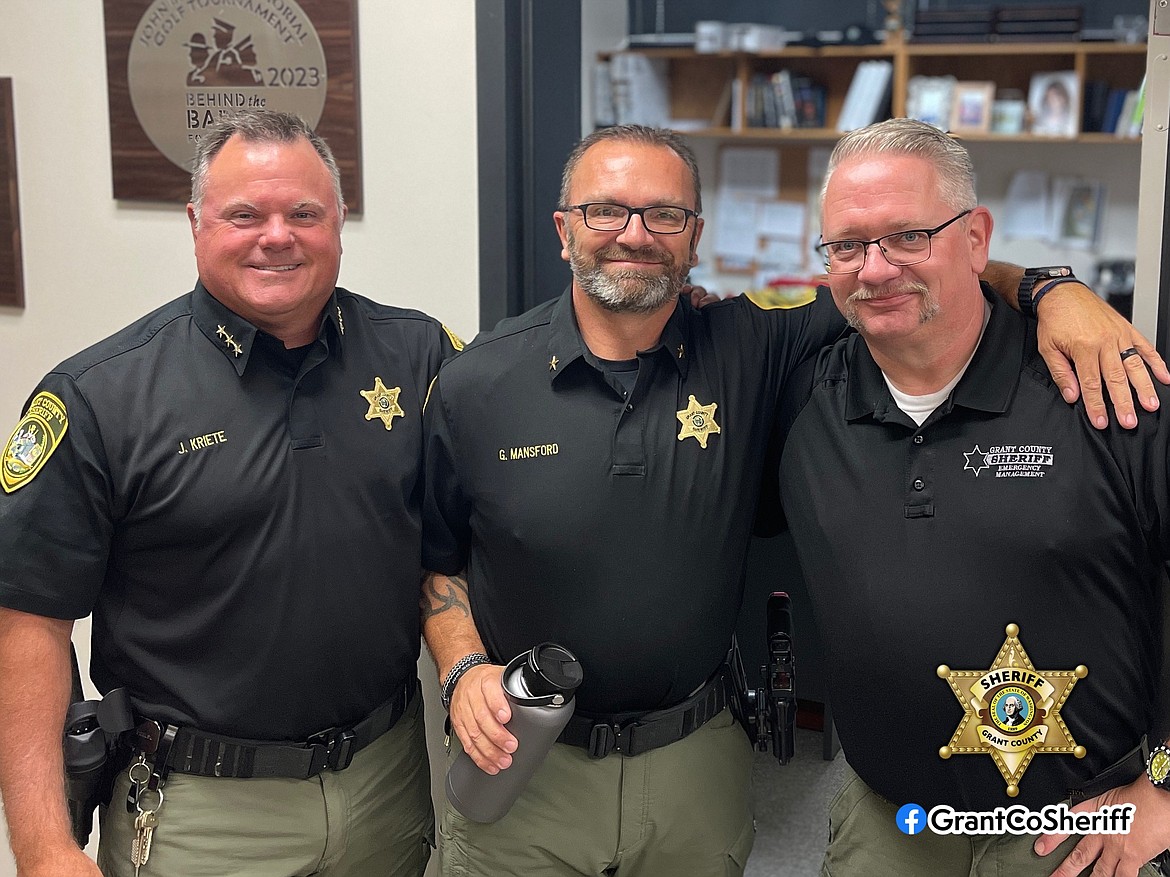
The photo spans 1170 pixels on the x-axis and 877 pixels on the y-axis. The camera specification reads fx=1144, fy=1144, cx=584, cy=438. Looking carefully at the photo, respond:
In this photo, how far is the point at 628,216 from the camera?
64.5 inches

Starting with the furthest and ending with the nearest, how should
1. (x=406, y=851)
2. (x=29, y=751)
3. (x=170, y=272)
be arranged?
(x=170, y=272) < (x=406, y=851) < (x=29, y=751)

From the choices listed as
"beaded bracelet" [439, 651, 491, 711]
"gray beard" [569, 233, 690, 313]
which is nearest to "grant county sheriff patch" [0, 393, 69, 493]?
"beaded bracelet" [439, 651, 491, 711]

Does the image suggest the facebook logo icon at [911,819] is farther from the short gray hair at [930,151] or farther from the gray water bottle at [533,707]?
the short gray hair at [930,151]

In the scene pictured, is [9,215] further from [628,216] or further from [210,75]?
[628,216]

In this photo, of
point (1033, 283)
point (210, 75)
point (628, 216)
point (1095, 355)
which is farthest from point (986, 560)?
point (210, 75)

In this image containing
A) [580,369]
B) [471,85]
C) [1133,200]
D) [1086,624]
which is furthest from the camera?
[1133,200]

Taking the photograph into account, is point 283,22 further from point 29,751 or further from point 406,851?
point 406,851

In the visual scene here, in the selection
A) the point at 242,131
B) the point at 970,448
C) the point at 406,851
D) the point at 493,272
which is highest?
the point at 242,131

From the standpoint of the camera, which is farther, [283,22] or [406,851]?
[283,22]

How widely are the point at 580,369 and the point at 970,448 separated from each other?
551 millimetres

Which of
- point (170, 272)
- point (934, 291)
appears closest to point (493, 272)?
point (170, 272)

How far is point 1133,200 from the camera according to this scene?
5074mm

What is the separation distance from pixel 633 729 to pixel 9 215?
178 centimetres

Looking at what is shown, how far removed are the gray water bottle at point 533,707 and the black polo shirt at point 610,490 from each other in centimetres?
17
